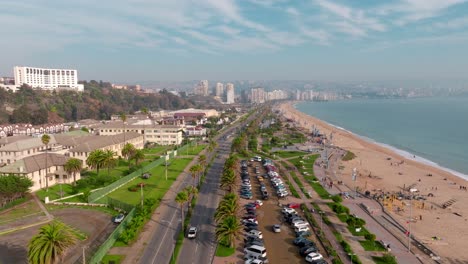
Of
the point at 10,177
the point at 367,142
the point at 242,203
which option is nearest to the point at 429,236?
the point at 242,203

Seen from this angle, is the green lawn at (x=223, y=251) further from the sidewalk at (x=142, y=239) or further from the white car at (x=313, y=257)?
the sidewalk at (x=142, y=239)

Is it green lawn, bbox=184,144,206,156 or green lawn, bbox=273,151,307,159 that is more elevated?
green lawn, bbox=184,144,206,156

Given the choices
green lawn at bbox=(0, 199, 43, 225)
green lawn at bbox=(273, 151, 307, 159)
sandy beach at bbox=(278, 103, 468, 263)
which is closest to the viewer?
sandy beach at bbox=(278, 103, 468, 263)

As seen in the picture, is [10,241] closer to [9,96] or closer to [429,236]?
[429,236]

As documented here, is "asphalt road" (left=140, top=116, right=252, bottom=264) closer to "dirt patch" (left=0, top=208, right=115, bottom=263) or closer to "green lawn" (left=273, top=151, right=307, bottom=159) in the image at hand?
"dirt patch" (left=0, top=208, right=115, bottom=263)

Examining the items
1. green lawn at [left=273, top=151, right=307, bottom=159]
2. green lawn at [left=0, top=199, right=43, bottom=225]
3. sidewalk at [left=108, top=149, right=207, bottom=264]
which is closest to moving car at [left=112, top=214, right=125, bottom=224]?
sidewalk at [left=108, top=149, right=207, bottom=264]

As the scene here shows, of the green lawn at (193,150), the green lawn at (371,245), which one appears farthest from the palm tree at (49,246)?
the green lawn at (193,150)

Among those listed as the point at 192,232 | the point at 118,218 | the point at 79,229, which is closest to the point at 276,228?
the point at 192,232
